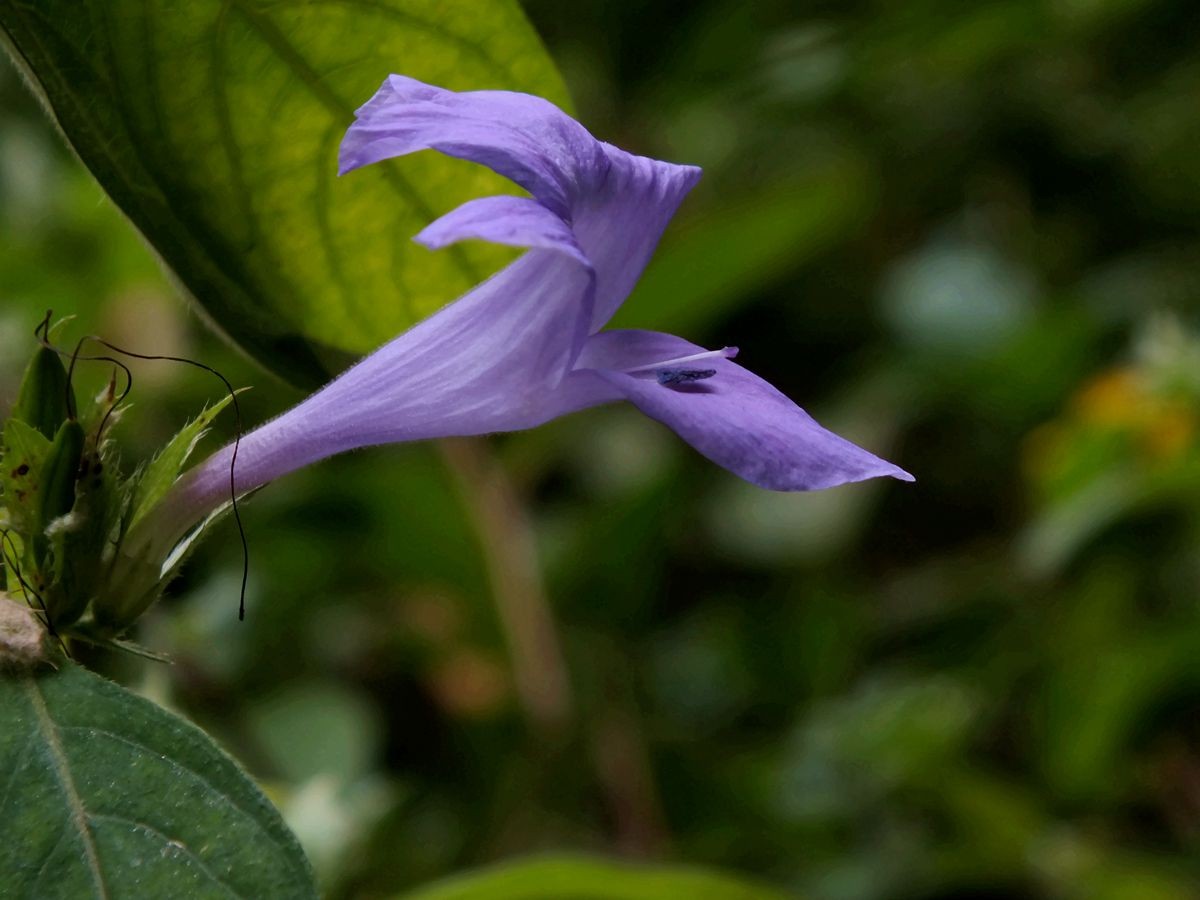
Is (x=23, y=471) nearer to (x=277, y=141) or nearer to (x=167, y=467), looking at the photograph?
(x=167, y=467)

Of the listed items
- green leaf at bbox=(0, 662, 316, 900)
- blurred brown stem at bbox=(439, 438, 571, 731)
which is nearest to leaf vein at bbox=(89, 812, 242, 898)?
green leaf at bbox=(0, 662, 316, 900)

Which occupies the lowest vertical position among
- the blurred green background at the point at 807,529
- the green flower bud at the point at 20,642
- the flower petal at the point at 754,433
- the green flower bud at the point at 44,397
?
the blurred green background at the point at 807,529

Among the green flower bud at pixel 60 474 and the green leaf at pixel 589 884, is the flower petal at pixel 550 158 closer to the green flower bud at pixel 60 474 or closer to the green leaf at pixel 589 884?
the green flower bud at pixel 60 474

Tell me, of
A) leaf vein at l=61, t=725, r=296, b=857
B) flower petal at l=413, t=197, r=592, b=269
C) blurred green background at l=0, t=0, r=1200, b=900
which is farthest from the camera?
blurred green background at l=0, t=0, r=1200, b=900

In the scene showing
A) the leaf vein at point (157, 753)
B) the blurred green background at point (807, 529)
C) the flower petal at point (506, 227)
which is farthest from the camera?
the blurred green background at point (807, 529)

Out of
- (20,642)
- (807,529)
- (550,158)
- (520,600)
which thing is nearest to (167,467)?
(20,642)

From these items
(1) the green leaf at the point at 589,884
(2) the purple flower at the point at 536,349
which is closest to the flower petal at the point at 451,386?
(2) the purple flower at the point at 536,349

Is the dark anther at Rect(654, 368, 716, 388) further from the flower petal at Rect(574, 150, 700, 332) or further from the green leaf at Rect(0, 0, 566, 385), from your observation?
the green leaf at Rect(0, 0, 566, 385)

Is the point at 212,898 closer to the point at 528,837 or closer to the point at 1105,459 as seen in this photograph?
the point at 528,837
